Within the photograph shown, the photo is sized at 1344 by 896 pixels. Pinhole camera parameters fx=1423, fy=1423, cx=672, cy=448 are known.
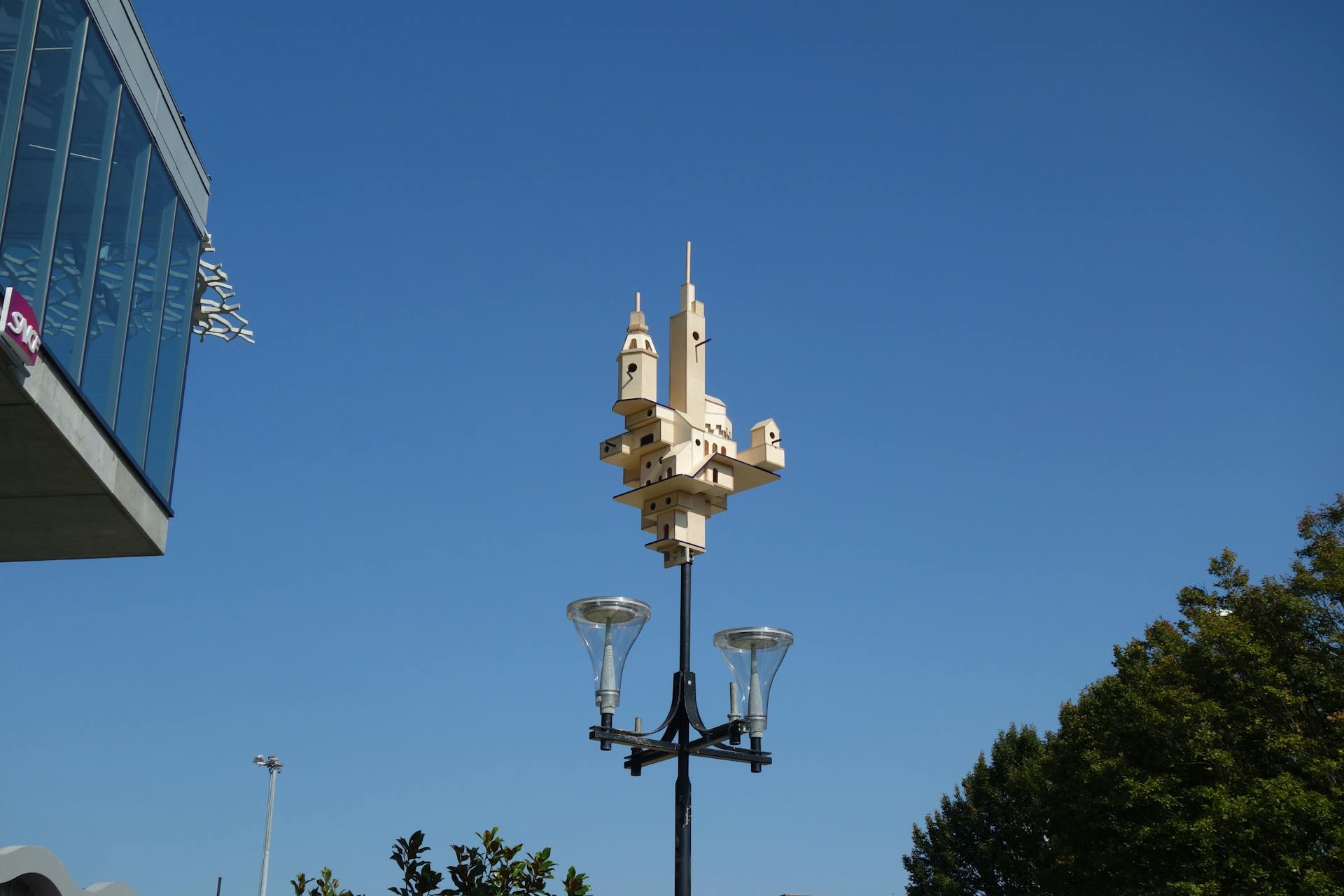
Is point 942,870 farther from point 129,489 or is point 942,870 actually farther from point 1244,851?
point 129,489

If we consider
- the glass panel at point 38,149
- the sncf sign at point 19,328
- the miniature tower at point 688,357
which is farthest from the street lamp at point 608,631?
the glass panel at point 38,149

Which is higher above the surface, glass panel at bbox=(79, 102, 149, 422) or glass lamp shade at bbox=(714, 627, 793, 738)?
glass panel at bbox=(79, 102, 149, 422)

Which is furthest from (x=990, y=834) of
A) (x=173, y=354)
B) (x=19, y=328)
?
(x=19, y=328)

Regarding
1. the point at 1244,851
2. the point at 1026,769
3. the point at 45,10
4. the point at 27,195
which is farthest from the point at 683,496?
the point at 1026,769

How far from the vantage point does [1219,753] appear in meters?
24.4

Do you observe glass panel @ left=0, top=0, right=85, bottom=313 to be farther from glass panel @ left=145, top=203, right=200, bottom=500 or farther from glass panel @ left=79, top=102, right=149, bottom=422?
glass panel @ left=145, top=203, right=200, bottom=500

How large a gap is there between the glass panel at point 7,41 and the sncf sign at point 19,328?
178 centimetres

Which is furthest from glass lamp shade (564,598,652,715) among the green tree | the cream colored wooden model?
the green tree

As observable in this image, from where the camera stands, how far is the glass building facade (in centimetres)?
1413

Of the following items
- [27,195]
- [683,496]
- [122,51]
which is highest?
[122,51]

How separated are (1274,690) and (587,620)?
1651cm

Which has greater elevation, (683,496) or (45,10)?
(45,10)

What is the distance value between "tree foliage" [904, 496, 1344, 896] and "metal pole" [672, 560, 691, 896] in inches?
572

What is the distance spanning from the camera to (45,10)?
14.5 metres
